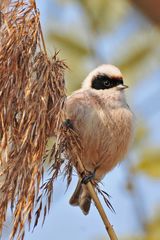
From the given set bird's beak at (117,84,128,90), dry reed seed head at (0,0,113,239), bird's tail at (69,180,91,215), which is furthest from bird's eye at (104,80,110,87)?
dry reed seed head at (0,0,113,239)

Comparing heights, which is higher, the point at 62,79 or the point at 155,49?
the point at 155,49

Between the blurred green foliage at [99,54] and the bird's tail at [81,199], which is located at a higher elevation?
the blurred green foliage at [99,54]

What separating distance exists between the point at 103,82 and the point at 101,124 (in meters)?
0.50

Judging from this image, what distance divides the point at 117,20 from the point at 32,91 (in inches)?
78.6

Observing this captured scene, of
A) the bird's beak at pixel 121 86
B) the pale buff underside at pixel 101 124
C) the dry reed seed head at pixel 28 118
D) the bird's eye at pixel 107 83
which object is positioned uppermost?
the bird's eye at pixel 107 83

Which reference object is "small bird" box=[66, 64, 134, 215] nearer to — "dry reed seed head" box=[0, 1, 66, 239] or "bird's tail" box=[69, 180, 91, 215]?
"bird's tail" box=[69, 180, 91, 215]

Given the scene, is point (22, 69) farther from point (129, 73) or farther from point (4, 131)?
point (129, 73)

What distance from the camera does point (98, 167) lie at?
13.1 feet

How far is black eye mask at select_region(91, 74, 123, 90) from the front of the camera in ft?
13.2

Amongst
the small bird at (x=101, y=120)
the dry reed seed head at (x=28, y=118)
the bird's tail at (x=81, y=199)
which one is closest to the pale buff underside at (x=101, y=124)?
the small bird at (x=101, y=120)

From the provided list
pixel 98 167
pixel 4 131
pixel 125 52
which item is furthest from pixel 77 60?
pixel 4 131

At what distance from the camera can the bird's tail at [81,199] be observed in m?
4.12

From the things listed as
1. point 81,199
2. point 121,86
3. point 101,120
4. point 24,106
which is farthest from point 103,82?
point 24,106

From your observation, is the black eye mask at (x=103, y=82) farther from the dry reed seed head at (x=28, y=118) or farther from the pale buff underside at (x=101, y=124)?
the dry reed seed head at (x=28, y=118)
